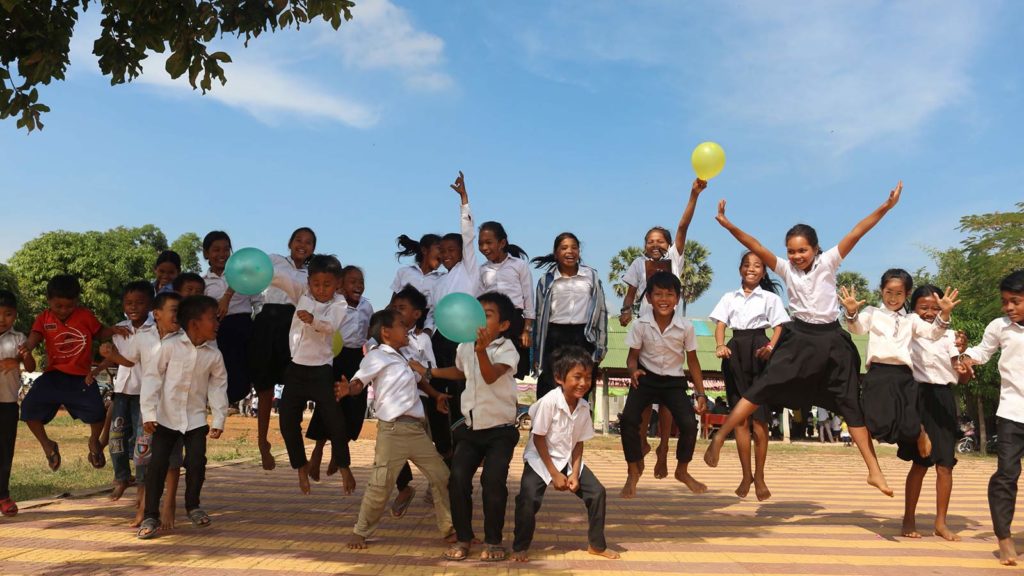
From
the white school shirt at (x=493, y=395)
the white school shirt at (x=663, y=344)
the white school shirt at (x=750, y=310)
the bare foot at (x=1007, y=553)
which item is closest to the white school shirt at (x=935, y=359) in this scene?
the white school shirt at (x=750, y=310)

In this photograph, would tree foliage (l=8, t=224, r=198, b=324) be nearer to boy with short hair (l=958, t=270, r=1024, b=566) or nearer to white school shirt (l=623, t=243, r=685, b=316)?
white school shirt (l=623, t=243, r=685, b=316)

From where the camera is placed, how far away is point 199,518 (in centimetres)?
684

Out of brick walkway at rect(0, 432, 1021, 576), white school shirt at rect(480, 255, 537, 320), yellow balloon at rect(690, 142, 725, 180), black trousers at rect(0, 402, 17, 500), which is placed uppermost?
yellow balloon at rect(690, 142, 725, 180)

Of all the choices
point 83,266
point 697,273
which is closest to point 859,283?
point 697,273

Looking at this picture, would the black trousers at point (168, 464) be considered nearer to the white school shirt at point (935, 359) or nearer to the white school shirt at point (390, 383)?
the white school shirt at point (390, 383)

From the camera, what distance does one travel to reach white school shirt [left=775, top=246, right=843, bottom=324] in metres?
6.58

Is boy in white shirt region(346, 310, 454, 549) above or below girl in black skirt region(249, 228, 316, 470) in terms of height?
below

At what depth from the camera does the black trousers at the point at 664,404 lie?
295 inches

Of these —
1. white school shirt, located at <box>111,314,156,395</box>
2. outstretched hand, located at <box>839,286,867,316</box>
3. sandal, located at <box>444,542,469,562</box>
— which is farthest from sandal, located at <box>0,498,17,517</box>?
outstretched hand, located at <box>839,286,867,316</box>

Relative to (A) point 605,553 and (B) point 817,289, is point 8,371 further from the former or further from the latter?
(B) point 817,289

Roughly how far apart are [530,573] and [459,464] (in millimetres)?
1072

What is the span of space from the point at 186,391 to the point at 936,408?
615 cm

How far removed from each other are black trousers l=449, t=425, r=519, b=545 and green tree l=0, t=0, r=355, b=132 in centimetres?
351

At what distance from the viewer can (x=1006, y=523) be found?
591 centimetres
